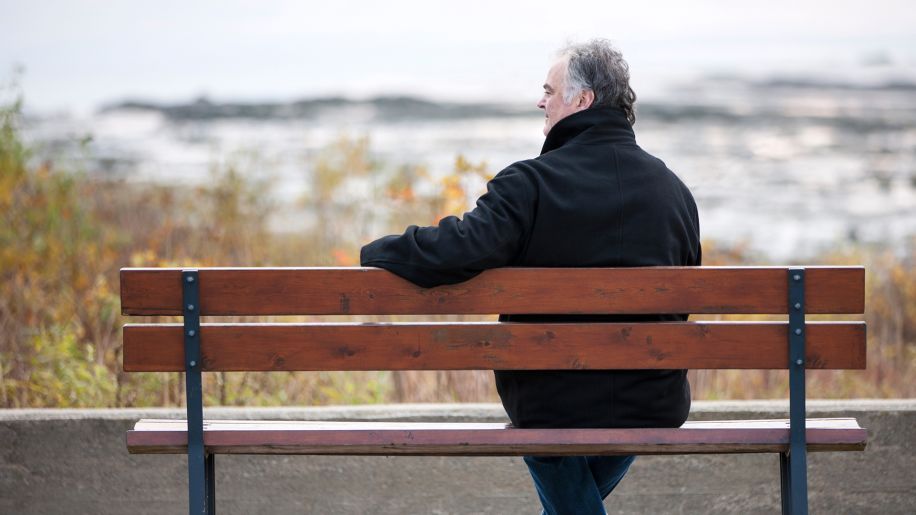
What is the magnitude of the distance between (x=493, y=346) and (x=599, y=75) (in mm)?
758

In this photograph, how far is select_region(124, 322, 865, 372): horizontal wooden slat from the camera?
2803 millimetres

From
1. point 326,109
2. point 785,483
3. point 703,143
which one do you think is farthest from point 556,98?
point 326,109

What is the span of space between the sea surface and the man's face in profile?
461 cm

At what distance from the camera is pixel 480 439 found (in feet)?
9.30

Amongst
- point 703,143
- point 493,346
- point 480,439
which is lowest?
point 480,439

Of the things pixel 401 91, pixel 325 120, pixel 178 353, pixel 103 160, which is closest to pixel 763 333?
→ pixel 178 353

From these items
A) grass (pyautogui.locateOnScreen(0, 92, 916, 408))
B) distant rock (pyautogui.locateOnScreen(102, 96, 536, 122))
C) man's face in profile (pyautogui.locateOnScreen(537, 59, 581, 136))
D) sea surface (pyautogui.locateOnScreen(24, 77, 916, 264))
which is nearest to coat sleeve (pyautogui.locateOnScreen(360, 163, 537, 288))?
man's face in profile (pyautogui.locateOnScreen(537, 59, 581, 136))

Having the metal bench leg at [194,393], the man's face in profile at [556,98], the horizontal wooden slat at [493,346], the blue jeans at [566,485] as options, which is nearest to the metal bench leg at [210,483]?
the metal bench leg at [194,393]

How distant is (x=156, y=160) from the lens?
1288cm

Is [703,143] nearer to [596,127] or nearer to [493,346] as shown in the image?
[596,127]

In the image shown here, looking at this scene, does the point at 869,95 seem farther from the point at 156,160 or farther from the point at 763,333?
the point at 763,333

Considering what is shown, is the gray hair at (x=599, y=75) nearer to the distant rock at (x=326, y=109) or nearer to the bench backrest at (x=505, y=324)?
the bench backrest at (x=505, y=324)

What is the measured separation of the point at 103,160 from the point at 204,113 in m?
4.08

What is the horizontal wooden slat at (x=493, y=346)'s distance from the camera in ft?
9.20
